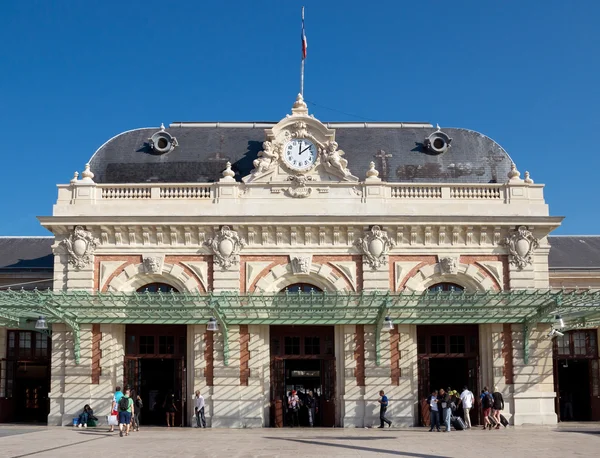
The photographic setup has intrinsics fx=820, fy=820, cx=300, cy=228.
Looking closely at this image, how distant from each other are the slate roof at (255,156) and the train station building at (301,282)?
1.14m

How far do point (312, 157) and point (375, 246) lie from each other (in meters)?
3.99

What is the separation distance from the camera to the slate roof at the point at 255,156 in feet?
102

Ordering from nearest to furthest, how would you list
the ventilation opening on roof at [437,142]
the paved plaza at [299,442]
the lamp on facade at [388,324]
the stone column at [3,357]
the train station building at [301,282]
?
the paved plaza at [299,442], the lamp on facade at [388,324], the train station building at [301,282], the stone column at [3,357], the ventilation opening on roof at [437,142]

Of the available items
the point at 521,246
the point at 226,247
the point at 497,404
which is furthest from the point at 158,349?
the point at 521,246

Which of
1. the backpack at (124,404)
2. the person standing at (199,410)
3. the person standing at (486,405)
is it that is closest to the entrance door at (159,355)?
the person standing at (199,410)

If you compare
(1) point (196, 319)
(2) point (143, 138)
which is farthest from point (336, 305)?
(2) point (143, 138)

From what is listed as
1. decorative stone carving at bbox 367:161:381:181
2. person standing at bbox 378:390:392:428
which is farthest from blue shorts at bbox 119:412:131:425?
decorative stone carving at bbox 367:161:381:181

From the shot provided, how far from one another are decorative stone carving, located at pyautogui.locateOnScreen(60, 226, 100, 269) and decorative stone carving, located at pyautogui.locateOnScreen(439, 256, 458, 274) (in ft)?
40.2

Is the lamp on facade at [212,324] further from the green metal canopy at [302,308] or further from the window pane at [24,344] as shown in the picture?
the window pane at [24,344]

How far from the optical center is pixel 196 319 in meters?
27.5

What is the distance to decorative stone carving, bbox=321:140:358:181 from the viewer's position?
29297mm

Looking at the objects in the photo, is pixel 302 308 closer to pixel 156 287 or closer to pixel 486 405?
pixel 156 287

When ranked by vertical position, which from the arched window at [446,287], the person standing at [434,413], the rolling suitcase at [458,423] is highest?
the arched window at [446,287]

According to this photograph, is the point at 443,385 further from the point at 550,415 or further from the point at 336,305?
the point at 336,305
